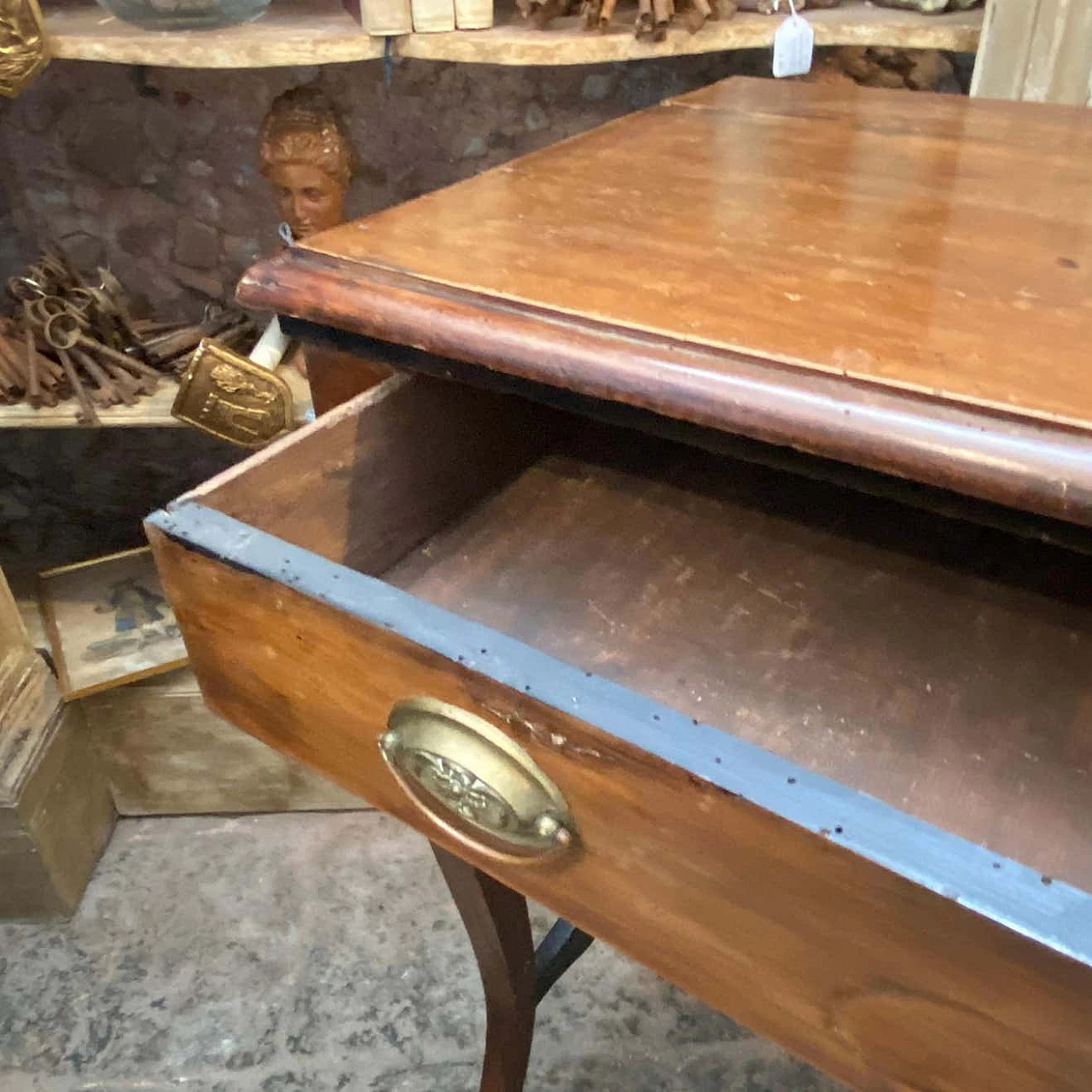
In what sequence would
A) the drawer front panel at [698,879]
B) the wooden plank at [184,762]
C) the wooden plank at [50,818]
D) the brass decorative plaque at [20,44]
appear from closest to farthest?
the drawer front panel at [698,879] → the brass decorative plaque at [20,44] → the wooden plank at [50,818] → the wooden plank at [184,762]

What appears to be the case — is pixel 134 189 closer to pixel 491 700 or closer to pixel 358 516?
pixel 358 516

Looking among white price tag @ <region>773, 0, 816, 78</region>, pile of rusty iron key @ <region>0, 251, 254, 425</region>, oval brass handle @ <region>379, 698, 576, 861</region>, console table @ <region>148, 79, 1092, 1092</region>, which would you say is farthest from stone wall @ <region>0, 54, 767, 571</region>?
oval brass handle @ <region>379, 698, 576, 861</region>

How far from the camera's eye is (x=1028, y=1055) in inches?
14.3

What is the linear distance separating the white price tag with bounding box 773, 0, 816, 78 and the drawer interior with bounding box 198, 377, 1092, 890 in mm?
552

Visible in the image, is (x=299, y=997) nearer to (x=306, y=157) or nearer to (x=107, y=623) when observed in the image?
(x=107, y=623)

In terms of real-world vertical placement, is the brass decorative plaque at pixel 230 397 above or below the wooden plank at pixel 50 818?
above

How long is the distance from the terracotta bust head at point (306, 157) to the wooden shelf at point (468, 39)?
59 mm

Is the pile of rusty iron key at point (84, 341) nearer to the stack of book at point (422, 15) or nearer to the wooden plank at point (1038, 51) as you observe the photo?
the stack of book at point (422, 15)

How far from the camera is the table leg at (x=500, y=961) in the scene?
0.75 metres

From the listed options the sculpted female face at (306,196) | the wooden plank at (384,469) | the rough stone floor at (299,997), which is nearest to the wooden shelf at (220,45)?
the sculpted female face at (306,196)

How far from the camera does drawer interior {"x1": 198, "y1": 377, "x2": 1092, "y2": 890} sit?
0.54 meters

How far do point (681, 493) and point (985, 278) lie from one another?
257mm

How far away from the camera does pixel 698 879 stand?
42cm

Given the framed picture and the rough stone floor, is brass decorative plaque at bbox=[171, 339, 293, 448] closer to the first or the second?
the framed picture
